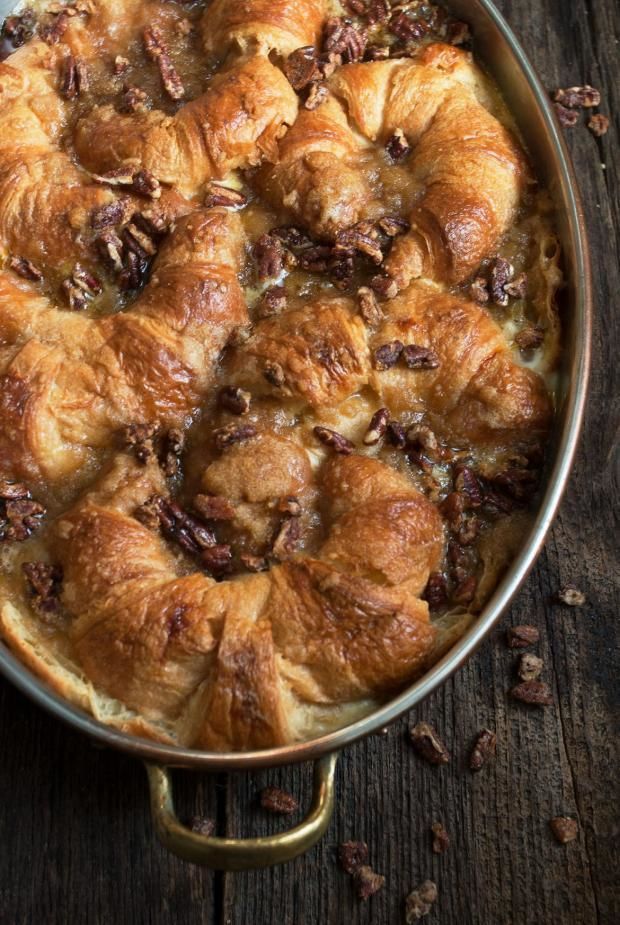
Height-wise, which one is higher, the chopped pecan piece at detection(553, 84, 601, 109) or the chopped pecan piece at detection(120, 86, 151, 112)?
the chopped pecan piece at detection(120, 86, 151, 112)

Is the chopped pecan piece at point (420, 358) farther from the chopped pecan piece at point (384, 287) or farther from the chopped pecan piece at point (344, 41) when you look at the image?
the chopped pecan piece at point (344, 41)

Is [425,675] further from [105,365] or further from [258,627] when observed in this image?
[105,365]

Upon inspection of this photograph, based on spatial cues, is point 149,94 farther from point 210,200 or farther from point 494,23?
point 494,23

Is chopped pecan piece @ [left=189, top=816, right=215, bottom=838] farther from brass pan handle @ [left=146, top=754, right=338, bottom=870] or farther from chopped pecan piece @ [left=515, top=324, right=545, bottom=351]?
chopped pecan piece @ [left=515, top=324, right=545, bottom=351]

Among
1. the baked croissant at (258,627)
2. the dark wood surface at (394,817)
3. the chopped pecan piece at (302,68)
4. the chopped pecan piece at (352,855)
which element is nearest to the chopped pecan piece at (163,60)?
the chopped pecan piece at (302,68)

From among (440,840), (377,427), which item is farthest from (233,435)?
(440,840)

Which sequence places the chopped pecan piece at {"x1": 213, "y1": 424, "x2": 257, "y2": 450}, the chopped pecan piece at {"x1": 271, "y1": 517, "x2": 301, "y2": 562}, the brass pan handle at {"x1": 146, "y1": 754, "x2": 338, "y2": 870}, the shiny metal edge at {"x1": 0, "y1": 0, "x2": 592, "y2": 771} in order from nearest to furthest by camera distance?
the brass pan handle at {"x1": 146, "y1": 754, "x2": 338, "y2": 870}, the shiny metal edge at {"x1": 0, "y1": 0, "x2": 592, "y2": 771}, the chopped pecan piece at {"x1": 271, "y1": 517, "x2": 301, "y2": 562}, the chopped pecan piece at {"x1": 213, "y1": 424, "x2": 257, "y2": 450}

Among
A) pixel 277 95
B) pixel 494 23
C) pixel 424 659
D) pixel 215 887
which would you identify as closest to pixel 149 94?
pixel 277 95

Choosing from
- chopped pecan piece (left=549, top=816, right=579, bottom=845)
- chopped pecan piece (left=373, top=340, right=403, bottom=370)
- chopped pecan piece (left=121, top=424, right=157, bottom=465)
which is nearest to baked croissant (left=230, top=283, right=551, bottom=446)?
chopped pecan piece (left=373, top=340, right=403, bottom=370)

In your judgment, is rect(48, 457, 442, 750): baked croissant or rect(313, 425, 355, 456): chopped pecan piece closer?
rect(48, 457, 442, 750): baked croissant
